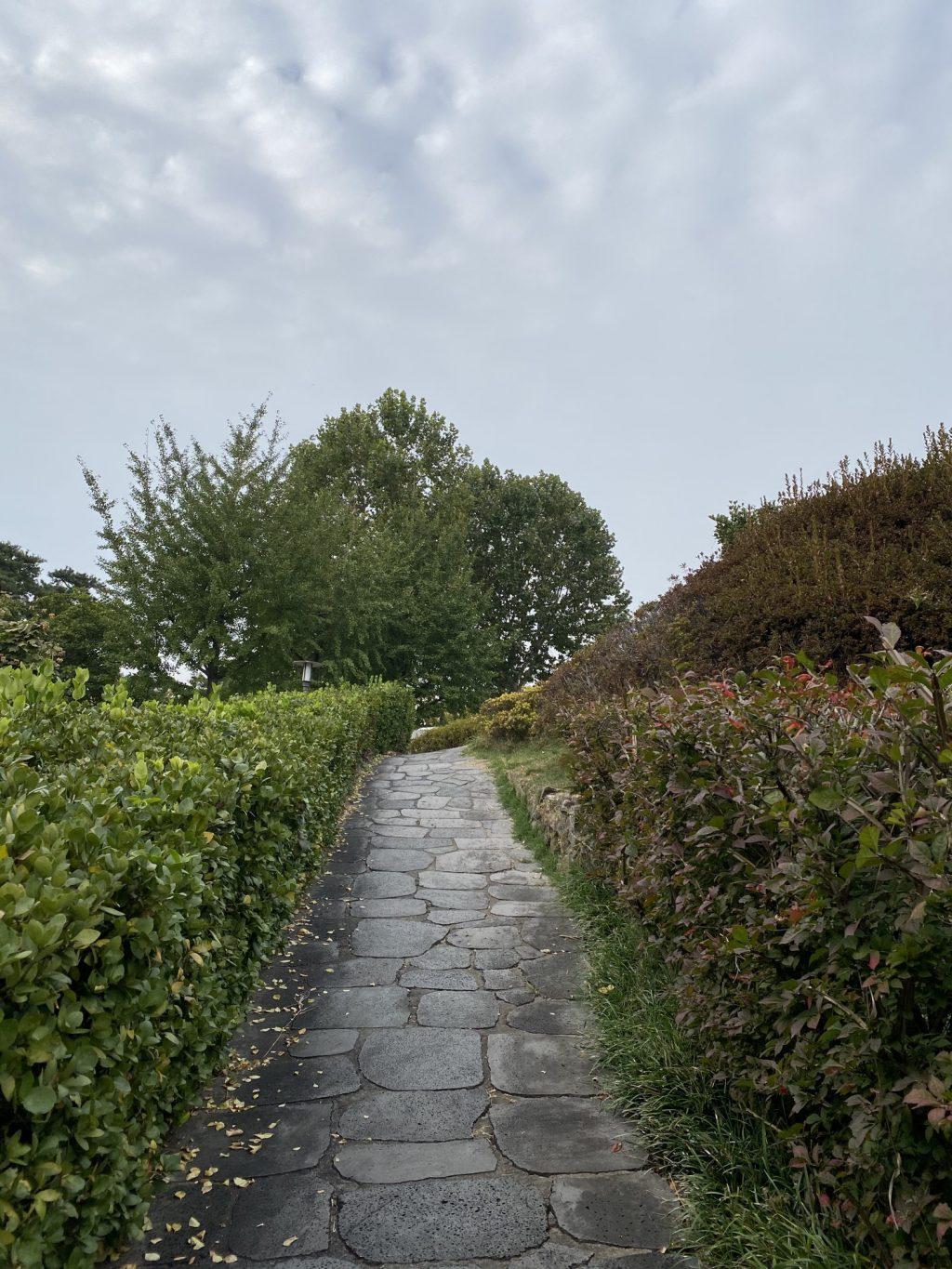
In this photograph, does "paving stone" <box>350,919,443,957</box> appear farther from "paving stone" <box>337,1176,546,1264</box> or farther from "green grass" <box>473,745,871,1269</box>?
"paving stone" <box>337,1176,546,1264</box>

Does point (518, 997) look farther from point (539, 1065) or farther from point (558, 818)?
point (558, 818)

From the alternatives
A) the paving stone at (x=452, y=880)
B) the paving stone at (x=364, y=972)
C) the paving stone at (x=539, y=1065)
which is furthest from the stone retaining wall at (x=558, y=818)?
the paving stone at (x=539, y=1065)

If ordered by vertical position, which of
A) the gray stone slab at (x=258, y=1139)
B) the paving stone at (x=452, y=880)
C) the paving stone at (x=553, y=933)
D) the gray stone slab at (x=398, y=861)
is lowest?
the paving stone at (x=553, y=933)

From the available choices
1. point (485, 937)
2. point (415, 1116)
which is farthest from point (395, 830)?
point (415, 1116)

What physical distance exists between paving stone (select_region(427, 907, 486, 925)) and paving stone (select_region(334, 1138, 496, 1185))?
2.18m

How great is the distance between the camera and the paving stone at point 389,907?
4.89 metres

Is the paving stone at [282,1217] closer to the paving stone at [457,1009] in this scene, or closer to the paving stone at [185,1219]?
the paving stone at [185,1219]

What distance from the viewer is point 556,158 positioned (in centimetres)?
727

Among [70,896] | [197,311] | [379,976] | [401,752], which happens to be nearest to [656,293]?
[197,311]

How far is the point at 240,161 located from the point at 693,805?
7984mm

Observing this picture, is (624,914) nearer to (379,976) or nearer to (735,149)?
(379,976)

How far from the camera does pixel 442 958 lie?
4.18 meters

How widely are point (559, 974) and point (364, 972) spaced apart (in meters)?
1.05

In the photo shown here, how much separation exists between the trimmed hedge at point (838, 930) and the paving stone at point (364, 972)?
1850 mm
